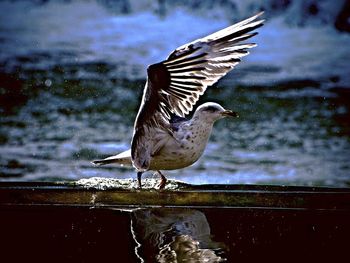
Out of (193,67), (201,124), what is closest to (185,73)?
(193,67)

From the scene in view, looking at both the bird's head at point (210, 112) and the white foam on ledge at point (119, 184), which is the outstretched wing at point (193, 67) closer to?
the bird's head at point (210, 112)

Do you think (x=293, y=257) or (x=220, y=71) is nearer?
(x=293, y=257)

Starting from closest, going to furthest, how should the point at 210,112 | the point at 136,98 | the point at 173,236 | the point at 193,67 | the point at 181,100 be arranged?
the point at 173,236 → the point at 193,67 → the point at 181,100 → the point at 210,112 → the point at 136,98

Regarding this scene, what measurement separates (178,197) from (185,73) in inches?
17.3

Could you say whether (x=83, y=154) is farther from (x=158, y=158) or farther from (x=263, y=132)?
(x=158, y=158)

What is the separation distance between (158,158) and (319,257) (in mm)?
1076

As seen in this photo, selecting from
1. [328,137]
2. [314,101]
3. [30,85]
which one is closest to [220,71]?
[328,137]

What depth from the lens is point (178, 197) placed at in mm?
3189

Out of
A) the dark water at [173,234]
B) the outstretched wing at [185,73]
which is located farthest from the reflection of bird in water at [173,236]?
the outstretched wing at [185,73]

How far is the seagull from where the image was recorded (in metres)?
3.17

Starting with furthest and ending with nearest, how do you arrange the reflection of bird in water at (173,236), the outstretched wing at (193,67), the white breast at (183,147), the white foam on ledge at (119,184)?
the white breast at (183,147) → the white foam on ledge at (119,184) → the outstretched wing at (193,67) → the reflection of bird in water at (173,236)

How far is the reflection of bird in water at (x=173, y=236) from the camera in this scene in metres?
2.60

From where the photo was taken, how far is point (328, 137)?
5523mm

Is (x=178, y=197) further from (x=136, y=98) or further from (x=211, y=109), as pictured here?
(x=136, y=98)
